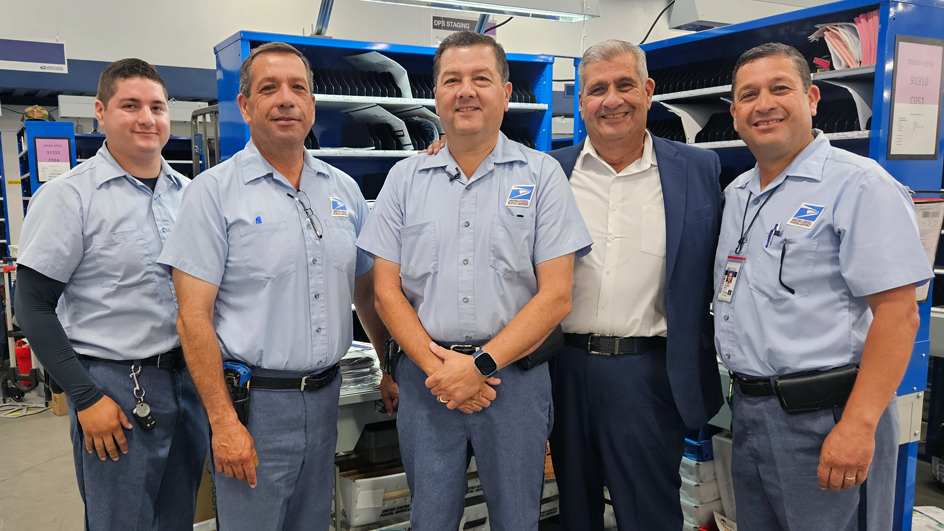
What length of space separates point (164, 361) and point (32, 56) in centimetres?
738

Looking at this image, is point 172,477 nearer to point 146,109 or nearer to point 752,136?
point 146,109

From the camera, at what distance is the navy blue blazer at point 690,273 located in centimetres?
203

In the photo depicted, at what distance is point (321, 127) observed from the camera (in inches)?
154

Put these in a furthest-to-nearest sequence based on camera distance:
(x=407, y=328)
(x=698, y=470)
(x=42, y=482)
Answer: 1. (x=42, y=482)
2. (x=698, y=470)
3. (x=407, y=328)

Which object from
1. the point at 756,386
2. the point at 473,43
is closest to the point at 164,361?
the point at 473,43

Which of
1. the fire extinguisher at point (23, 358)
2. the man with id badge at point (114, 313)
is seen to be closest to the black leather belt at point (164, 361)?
the man with id badge at point (114, 313)

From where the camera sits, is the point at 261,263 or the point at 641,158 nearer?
the point at 261,263

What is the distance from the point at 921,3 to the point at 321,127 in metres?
2.98

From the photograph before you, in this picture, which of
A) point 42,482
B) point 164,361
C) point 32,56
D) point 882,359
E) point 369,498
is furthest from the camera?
point 32,56

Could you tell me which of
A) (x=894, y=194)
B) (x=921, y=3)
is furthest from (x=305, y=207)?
(x=921, y=3)

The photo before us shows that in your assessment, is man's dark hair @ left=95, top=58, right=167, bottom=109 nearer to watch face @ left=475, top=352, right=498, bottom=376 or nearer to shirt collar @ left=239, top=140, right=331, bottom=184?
shirt collar @ left=239, top=140, right=331, bottom=184

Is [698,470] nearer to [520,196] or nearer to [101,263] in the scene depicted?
[520,196]

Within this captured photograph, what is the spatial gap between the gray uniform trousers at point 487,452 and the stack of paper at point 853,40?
80.5 inches

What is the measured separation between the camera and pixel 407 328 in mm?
1797
